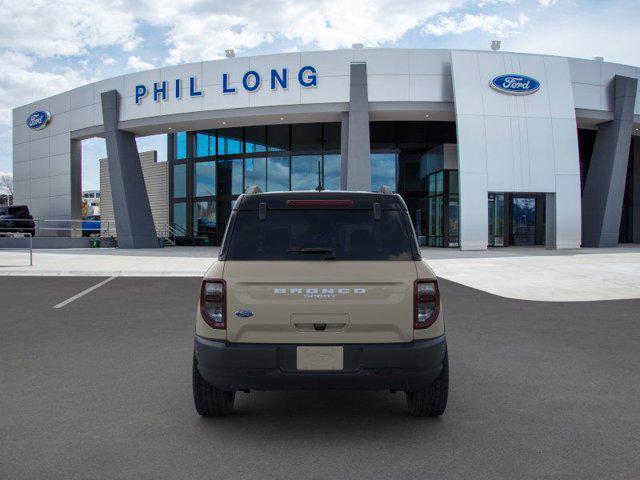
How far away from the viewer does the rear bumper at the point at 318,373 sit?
376 centimetres

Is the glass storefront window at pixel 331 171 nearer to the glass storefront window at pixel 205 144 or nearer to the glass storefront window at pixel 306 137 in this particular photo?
the glass storefront window at pixel 306 137

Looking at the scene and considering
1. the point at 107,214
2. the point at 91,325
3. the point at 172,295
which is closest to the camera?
the point at 91,325

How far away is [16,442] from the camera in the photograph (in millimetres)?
3820

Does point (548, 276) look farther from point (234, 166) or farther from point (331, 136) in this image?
point (234, 166)

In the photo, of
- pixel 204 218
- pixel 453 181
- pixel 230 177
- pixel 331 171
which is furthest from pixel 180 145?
pixel 453 181

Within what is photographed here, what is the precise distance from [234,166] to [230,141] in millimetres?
1607

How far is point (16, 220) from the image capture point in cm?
3136

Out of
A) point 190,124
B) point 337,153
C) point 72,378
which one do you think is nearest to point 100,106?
point 190,124

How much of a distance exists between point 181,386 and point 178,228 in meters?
32.2

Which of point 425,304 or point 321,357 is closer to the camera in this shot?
point 321,357

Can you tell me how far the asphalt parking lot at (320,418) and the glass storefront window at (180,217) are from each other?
2848cm

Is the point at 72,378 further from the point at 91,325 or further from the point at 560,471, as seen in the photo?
the point at 560,471

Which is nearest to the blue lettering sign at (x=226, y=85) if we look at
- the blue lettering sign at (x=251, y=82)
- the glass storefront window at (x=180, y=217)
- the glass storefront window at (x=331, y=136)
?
the blue lettering sign at (x=251, y=82)

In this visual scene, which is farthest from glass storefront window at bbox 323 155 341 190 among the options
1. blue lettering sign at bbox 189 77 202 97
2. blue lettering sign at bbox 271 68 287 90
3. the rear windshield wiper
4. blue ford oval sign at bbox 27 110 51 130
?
the rear windshield wiper
